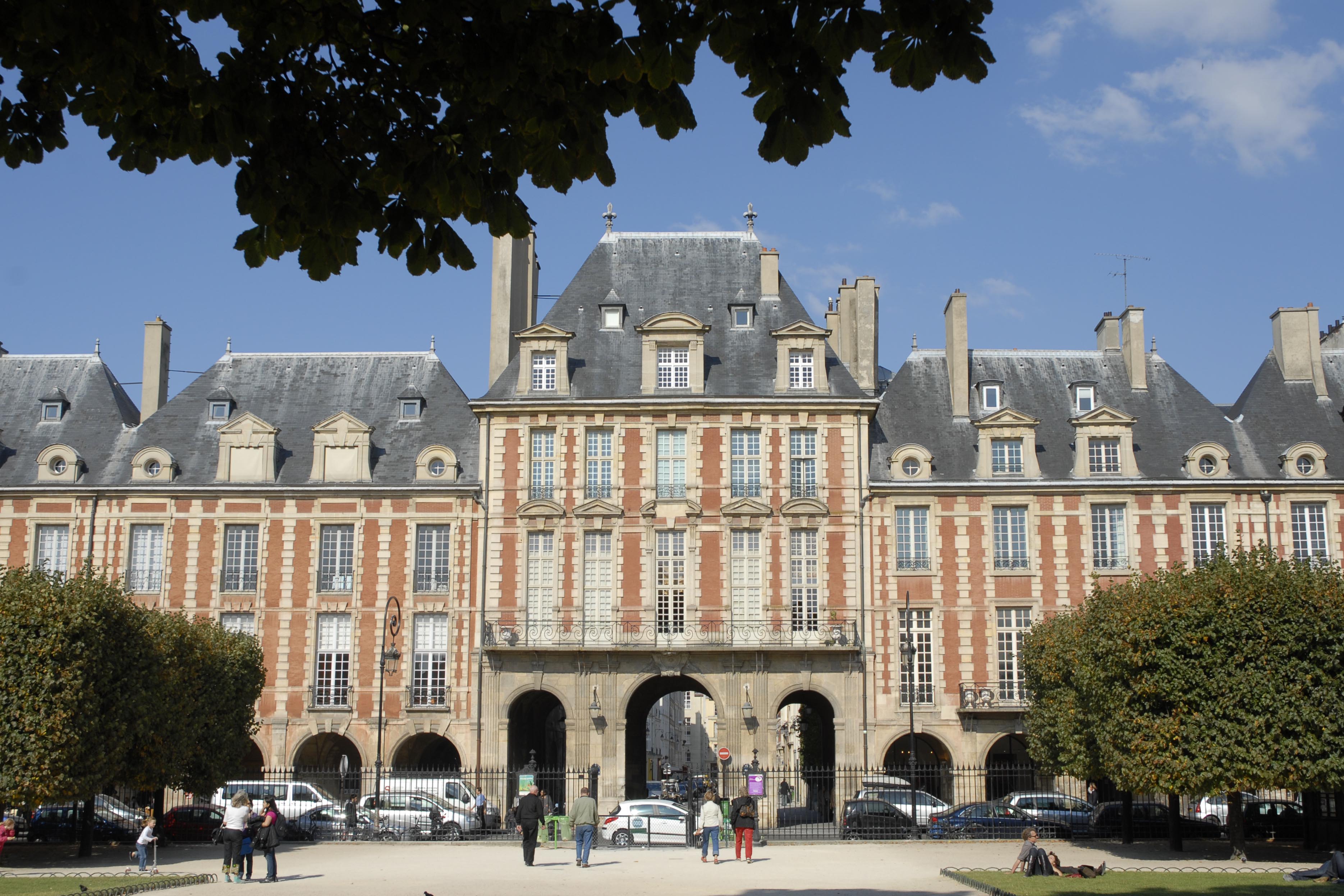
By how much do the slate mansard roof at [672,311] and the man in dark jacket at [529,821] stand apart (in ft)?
50.6

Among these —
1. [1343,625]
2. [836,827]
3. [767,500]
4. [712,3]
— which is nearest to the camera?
[712,3]

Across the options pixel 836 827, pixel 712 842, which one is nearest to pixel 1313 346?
pixel 836 827

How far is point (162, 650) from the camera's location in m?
27.0

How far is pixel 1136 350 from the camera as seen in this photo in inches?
1560

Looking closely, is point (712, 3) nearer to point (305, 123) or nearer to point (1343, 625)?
point (305, 123)

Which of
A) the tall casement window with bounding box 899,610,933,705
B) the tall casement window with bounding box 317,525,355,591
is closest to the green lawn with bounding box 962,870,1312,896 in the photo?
the tall casement window with bounding box 899,610,933,705

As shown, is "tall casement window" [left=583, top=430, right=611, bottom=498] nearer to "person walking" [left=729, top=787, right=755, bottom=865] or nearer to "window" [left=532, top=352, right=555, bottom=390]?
"window" [left=532, top=352, right=555, bottom=390]

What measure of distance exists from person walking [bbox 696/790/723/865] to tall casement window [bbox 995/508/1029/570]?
14466 mm

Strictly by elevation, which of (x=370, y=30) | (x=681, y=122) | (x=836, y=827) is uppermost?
(x=370, y=30)

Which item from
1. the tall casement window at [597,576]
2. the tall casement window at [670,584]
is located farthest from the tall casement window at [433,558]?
the tall casement window at [670,584]

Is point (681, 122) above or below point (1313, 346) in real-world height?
below

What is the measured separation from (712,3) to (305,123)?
100 inches

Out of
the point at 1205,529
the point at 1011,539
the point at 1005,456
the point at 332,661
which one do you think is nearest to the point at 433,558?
the point at 332,661

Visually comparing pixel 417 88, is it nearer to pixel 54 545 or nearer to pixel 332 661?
pixel 332 661
